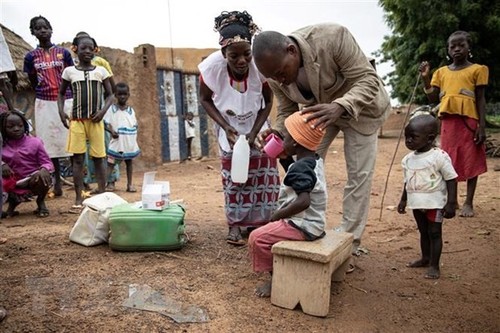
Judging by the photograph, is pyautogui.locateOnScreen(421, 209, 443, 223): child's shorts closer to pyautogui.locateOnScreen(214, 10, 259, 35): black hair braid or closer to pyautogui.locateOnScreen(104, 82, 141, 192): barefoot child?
pyautogui.locateOnScreen(214, 10, 259, 35): black hair braid

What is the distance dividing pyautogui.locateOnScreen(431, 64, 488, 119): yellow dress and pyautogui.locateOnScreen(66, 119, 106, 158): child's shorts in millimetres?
3520

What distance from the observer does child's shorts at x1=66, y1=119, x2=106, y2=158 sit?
4.78m

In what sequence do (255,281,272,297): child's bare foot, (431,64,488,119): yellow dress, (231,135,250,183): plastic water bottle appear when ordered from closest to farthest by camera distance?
(255,281,272,297): child's bare foot
(231,135,250,183): plastic water bottle
(431,64,488,119): yellow dress

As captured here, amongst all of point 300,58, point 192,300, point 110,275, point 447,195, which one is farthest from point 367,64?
point 110,275

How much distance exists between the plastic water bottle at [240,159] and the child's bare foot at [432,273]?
1.40m

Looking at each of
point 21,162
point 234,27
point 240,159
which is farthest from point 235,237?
point 21,162

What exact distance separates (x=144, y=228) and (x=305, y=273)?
129 cm

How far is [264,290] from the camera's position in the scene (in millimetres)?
2545

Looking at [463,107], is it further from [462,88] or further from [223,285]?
[223,285]

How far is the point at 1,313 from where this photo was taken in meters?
2.12

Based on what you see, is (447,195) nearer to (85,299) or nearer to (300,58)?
(300,58)

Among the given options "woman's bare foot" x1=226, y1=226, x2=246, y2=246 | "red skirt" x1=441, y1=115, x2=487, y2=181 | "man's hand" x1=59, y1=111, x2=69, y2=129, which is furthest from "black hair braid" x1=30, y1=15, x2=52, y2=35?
"red skirt" x1=441, y1=115, x2=487, y2=181

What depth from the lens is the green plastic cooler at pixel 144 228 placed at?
3113 mm

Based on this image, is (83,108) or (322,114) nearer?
(322,114)
